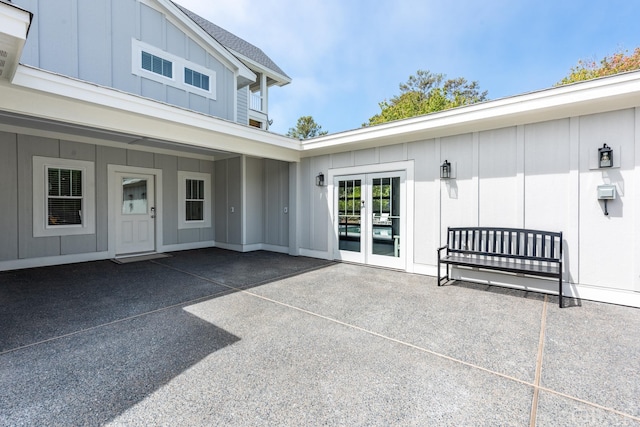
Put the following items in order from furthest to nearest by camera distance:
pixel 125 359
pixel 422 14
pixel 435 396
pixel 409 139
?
pixel 422 14
pixel 409 139
pixel 125 359
pixel 435 396

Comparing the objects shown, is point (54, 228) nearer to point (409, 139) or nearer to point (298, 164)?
point (298, 164)

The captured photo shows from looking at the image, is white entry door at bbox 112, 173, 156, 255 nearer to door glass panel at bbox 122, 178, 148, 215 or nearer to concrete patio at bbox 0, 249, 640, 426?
door glass panel at bbox 122, 178, 148, 215

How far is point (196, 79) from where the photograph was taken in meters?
7.57

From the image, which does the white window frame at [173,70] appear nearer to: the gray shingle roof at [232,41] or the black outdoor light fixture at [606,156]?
the gray shingle roof at [232,41]

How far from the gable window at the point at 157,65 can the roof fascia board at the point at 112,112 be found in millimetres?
3147

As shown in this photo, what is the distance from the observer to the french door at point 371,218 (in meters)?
5.47

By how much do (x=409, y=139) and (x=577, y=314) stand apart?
3477 millimetres

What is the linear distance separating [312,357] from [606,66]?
1949cm

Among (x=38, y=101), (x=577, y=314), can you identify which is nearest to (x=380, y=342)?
(x=577, y=314)

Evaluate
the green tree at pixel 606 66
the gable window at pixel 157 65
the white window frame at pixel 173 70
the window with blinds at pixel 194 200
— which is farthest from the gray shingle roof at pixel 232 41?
the green tree at pixel 606 66

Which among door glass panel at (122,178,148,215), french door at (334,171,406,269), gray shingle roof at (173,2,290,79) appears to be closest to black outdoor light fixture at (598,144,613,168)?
french door at (334,171,406,269)

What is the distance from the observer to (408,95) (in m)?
19.9

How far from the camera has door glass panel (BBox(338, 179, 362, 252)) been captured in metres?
6.03

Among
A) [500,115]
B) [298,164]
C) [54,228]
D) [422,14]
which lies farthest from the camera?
[422,14]
